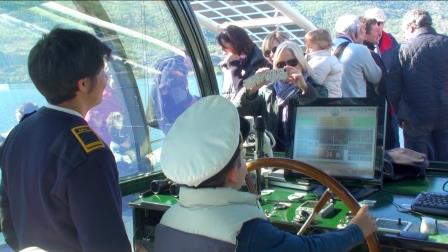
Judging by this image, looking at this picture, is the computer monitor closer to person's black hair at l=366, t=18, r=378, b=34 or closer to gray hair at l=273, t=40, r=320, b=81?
gray hair at l=273, t=40, r=320, b=81

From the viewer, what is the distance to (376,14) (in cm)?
416

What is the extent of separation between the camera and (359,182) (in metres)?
2.17

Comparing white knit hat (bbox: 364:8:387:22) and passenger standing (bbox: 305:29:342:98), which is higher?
white knit hat (bbox: 364:8:387:22)

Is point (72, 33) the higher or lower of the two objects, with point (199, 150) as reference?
higher

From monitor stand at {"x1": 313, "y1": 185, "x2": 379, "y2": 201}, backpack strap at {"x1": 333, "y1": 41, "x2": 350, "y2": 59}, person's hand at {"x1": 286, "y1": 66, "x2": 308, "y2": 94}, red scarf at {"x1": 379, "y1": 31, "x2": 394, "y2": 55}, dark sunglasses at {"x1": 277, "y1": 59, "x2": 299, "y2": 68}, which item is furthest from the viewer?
red scarf at {"x1": 379, "y1": 31, "x2": 394, "y2": 55}

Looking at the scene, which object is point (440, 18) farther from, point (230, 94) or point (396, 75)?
point (230, 94)

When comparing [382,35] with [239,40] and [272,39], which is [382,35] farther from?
[239,40]

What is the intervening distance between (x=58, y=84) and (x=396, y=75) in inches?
119

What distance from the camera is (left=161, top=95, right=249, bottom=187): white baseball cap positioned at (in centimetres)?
129

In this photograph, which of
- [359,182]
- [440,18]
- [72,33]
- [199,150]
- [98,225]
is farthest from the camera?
[440,18]

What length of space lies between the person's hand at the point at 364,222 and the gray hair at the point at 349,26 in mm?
2729

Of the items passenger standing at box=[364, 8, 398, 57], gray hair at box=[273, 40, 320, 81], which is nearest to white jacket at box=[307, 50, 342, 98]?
gray hair at box=[273, 40, 320, 81]

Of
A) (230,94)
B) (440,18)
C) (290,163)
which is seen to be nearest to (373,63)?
(440,18)

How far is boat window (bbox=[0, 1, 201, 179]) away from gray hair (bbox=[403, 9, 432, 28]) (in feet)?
6.20
